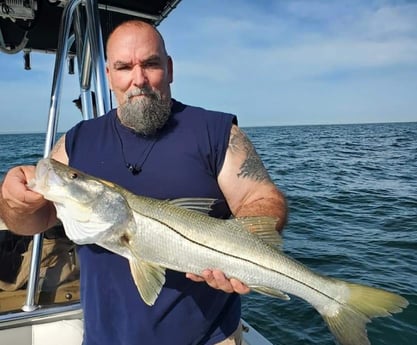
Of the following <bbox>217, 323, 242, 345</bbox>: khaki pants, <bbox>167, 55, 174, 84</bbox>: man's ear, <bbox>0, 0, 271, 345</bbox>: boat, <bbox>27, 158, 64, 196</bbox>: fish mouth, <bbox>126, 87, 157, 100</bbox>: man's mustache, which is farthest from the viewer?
<bbox>0, 0, 271, 345</bbox>: boat

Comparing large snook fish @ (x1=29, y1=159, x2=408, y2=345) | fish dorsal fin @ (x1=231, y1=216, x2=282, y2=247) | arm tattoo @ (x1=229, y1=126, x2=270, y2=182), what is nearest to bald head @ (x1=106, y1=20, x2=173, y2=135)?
arm tattoo @ (x1=229, y1=126, x2=270, y2=182)

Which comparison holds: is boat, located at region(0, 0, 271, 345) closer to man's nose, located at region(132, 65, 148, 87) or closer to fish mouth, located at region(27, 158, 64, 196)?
man's nose, located at region(132, 65, 148, 87)

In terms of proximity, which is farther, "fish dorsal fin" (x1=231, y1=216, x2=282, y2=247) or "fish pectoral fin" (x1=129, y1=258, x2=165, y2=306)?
"fish dorsal fin" (x1=231, y1=216, x2=282, y2=247)

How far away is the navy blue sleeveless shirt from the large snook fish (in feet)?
0.70

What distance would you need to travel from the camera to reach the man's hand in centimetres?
223

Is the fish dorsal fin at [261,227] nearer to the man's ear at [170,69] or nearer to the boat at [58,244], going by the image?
the man's ear at [170,69]

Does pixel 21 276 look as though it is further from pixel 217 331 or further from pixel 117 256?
pixel 217 331

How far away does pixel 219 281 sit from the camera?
224 centimetres

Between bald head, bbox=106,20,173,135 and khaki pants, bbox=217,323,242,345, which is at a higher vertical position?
bald head, bbox=106,20,173,135

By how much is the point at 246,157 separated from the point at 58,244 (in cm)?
261

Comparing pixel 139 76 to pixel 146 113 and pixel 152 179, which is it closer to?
pixel 146 113

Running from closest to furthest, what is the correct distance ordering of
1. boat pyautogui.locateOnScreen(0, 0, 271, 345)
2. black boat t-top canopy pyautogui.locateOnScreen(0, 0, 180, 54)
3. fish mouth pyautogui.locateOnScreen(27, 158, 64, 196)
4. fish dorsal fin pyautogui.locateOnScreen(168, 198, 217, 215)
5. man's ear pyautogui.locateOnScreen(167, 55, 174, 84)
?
1. fish mouth pyautogui.locateOnScreen(27, 158, 64, 196)
2. fish dorsal fin pyautogui.locateOnScreen(168, 198, 217, 215)
3. man's ear pyautogui.locateOnScreen(167, 55, 174, 84)
4. boat pyautogui.locateOnScreen(0, 0, 271, 345)
5. black boat t-top canopy pyautogui.locateOnScreen(0, 0, 180, 54)

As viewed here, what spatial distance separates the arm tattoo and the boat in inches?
58.3

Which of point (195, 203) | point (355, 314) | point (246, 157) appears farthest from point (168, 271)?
point (355, 314)
